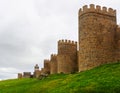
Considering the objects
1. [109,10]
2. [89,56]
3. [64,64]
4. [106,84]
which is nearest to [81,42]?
[89,56]

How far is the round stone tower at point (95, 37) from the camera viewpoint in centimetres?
4297

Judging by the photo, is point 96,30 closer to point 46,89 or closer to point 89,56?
point 89,56

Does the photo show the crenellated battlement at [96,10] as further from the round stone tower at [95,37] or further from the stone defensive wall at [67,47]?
the stone defensive wall at [67,47]

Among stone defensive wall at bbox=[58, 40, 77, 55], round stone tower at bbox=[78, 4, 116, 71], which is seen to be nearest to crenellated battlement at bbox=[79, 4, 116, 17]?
round stone tower at bbox=[78, 4, 116, 71]

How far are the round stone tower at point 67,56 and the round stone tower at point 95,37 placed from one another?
463 inches

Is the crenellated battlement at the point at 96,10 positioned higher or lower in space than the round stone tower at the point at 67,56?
higher

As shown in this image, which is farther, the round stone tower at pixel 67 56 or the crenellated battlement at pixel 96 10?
the round stone tower at pixel 67 56

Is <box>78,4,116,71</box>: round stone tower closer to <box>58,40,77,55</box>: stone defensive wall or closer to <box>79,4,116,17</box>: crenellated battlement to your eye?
<box>79,4,116,17</box>: crenellated battlement

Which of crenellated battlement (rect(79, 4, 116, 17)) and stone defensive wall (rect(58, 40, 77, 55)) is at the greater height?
crenellated battlement (rect(79, 4, 116, 17))

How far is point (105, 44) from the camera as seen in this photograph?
43.7 metres

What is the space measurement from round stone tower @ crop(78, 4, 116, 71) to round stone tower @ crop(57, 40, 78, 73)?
1175cm

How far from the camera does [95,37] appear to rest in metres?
43.5

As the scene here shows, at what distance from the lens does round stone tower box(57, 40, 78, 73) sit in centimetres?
5597

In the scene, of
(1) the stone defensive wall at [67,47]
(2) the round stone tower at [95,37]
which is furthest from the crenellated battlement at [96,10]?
(1) the stone defensive wall at [67,47]
